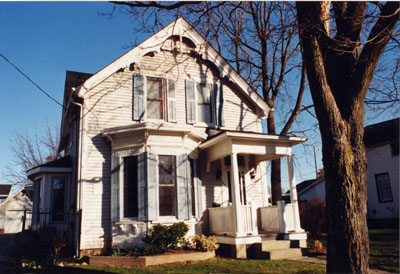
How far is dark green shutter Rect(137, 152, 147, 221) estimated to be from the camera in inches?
419

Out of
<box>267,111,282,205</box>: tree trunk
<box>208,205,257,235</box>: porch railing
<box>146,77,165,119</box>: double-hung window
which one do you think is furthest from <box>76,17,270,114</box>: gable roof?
<box>208,205,257,235</box>: porch railing

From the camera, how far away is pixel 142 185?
428 inches

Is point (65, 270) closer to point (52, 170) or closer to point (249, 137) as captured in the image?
point (52, 170)

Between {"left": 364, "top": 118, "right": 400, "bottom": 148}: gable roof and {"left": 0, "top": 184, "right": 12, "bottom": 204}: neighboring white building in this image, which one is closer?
{"left": 364, "top": 118, "right": 400, "bottom": 148}: gable roof

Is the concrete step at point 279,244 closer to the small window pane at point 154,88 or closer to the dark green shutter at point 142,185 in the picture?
the dark green shutter at point 142,185

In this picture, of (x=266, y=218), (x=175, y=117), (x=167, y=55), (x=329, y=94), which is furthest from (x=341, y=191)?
Answer: (x=167, y=55)

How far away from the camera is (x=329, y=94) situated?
6176 millimetres

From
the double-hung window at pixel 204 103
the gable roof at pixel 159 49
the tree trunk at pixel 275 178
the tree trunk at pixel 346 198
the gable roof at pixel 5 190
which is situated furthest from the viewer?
the gable roof at pixel 5 190

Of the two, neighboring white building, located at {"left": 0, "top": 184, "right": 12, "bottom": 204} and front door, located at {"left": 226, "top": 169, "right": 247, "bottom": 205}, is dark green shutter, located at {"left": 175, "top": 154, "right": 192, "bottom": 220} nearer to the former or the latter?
front door, located at {"left": 226, "top": 169, "right": 247, "bottom": 205}

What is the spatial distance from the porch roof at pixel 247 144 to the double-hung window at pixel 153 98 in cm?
191

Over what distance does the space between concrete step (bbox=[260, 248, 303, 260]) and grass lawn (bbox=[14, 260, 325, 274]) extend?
849 millimetres

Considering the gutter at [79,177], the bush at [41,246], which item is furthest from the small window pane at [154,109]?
the bush at [41,246]

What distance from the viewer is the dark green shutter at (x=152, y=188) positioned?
1062 centimetres

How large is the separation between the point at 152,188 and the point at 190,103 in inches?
154
